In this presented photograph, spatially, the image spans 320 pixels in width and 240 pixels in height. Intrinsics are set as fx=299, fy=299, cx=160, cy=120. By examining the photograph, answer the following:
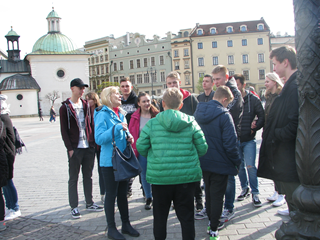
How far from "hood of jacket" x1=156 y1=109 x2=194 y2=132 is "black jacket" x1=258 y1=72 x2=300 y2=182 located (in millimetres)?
918

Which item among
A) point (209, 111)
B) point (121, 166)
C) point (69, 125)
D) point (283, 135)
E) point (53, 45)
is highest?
point (53, 45)

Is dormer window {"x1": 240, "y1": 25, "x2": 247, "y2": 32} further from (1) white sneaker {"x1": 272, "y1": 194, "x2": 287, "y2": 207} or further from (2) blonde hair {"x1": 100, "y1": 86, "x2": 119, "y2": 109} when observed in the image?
(2) blonde hair {"x1": 100, "y1": 86, "x2": 119, "y2": 109}

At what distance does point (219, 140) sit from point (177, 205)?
0.92m

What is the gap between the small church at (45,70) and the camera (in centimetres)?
5116

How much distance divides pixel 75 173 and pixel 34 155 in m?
6.81

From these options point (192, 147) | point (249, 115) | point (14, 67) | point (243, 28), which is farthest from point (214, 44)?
point (192, 147)

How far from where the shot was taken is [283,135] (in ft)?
10.0

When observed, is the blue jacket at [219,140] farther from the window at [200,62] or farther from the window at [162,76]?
the window at [162,76]

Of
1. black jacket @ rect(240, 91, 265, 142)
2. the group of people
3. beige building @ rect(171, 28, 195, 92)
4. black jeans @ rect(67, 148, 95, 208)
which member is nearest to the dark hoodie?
the group of people

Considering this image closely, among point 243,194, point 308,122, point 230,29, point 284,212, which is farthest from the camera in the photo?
point 230,29

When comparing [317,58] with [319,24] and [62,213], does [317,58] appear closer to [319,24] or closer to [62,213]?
[319,24]

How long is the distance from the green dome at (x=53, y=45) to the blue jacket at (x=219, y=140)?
5519 centimetres

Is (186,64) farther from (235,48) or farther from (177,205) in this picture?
(177,205)

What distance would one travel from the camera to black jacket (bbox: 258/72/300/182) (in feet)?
9.91
